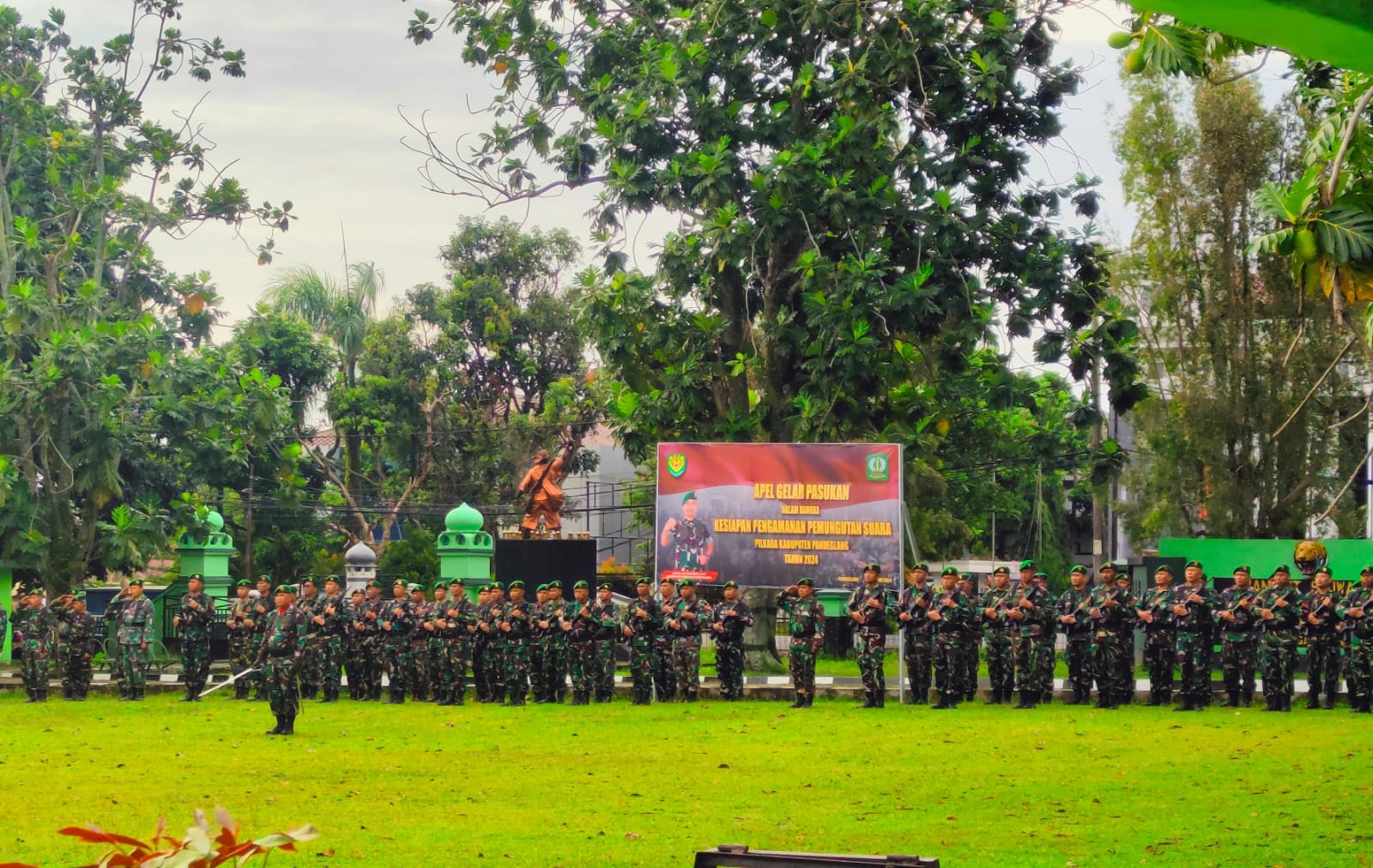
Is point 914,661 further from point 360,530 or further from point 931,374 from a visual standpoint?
point 360,530

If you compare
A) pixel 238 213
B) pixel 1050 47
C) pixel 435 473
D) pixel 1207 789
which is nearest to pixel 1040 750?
pixel 1207 789

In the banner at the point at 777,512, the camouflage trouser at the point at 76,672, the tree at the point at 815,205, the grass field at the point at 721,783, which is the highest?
the tree at the point at 815,205

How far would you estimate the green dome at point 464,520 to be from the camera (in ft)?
81.6

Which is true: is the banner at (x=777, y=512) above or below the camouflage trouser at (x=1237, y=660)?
above

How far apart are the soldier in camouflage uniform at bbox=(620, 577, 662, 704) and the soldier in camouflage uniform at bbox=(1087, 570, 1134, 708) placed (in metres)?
5.04

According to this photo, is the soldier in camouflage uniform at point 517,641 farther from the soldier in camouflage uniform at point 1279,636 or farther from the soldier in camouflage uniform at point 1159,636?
the soldier in camouflage uniform at point 1279,636

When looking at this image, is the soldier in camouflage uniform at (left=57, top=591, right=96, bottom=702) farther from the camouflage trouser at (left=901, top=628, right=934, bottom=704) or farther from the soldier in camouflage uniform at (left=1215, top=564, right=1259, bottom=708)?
the soldier in camouflage uniform at (left=1215, top=564, right=1259, bottom=708)

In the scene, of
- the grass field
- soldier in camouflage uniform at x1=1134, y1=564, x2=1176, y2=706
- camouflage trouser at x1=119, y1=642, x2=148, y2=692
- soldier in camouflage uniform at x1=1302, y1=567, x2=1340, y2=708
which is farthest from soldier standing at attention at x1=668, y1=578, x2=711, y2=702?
camouflage trouser at x1=119, y1=642, x2=148, y2=692

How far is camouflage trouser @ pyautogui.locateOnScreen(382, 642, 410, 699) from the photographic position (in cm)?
1994

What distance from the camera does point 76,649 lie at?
20594 millimetres

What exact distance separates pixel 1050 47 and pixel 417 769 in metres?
13.9

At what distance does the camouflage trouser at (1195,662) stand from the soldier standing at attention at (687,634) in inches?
212

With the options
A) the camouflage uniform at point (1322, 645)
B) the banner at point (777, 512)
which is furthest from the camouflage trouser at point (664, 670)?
the camouflage uniform at point (1322, 645)

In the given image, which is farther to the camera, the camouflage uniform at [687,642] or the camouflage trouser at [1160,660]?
the camouflage uniform at [687,642]
